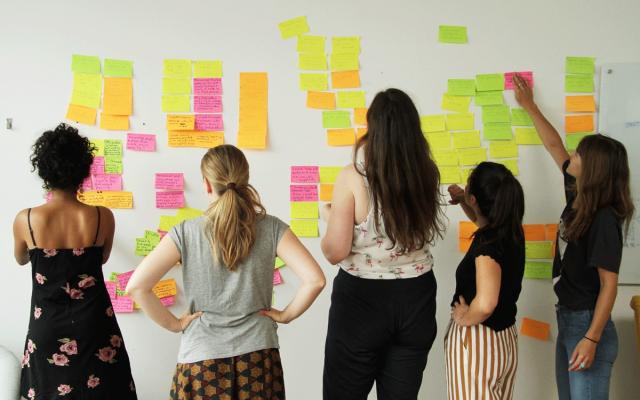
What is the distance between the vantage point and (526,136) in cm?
226

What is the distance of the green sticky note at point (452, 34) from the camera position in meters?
2.24

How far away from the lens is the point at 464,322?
1695 millimetres

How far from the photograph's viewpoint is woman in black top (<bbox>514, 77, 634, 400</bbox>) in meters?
1.75

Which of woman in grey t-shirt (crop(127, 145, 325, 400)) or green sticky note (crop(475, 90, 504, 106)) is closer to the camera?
woman in grey t-shirt (crop(127, 145, 325, 400))

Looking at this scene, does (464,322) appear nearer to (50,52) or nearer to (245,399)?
(245,399)

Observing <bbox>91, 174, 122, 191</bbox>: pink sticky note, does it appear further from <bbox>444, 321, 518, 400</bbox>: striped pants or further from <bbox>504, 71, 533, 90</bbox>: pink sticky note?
<bbox>504, 71, 533, 90</bbox>: pink sticky note

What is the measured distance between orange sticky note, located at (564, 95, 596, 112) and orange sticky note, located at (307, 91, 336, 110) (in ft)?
3.39

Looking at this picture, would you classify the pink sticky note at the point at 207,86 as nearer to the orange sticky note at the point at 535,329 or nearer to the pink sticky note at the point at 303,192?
the pink sticky note at the point at 303,192

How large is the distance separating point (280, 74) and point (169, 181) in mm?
666

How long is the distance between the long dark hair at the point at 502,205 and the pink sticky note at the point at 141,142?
1371mm

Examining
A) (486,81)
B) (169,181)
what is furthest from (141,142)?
(486,81)

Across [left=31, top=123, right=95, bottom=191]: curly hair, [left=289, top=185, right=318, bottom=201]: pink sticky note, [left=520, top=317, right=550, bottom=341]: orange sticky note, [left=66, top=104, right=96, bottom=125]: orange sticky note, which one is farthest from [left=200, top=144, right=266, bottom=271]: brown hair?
[left=520, top=317, right=550, bottom=341]: orange sticky note

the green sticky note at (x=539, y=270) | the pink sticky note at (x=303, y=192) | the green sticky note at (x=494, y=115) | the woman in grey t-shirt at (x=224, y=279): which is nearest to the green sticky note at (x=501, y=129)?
the green sticky note at (x=494, y=115)

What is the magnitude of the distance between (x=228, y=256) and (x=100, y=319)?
67 cm
